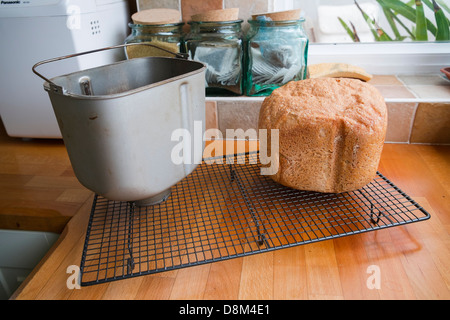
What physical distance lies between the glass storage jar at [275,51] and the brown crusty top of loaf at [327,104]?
0.26m

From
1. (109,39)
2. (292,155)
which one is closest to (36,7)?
(109,39)

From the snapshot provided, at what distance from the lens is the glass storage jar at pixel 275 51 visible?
1002 millimetres

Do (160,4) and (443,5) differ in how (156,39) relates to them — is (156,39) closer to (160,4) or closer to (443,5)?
(160,4)

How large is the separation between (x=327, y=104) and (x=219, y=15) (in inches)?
18.2

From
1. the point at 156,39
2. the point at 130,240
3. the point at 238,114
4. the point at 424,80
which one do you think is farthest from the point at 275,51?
the point at 130,240

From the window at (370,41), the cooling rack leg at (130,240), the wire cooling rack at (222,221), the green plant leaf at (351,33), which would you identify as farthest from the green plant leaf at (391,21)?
the cooling rack leg at (130,240)

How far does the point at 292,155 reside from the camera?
2.38ft

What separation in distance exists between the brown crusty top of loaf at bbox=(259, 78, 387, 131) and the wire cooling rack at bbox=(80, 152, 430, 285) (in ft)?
0.55

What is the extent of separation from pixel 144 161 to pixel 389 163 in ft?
2.27

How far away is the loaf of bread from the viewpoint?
683mm

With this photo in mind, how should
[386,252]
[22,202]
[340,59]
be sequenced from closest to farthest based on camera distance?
[386,252] < [22,202] < [340,59]

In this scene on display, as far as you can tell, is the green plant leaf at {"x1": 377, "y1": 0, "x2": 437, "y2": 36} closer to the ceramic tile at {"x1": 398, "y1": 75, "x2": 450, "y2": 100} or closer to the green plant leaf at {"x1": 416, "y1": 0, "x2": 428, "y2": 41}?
the green plant leaf at {"x1": 416, "y1": 0, "x2": 428, "y2": 41}

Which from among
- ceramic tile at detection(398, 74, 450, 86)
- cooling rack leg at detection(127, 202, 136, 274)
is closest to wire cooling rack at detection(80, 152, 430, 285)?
cooling rack leg at detection(127, 202, 136, 274)
